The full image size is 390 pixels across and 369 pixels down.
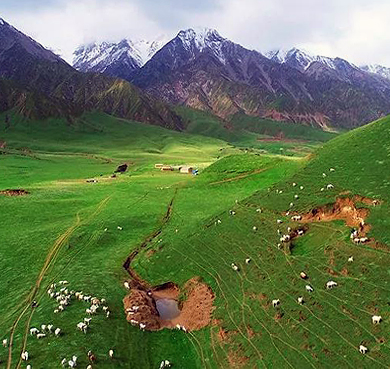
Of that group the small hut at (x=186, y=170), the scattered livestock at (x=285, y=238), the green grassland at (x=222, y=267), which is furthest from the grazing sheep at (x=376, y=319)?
the small hut at (x=186, y=170)

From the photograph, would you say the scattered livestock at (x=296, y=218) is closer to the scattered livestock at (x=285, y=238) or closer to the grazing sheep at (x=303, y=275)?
the scattered livestock at (x=285, y=238)

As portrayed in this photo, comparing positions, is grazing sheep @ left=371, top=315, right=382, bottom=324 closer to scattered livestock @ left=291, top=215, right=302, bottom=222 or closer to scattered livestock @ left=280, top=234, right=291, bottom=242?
scattered livestock @ left=280, top=234, right=291, bottom=242

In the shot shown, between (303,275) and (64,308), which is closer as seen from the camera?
(303,275)

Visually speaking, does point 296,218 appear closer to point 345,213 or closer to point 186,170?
point 345,213

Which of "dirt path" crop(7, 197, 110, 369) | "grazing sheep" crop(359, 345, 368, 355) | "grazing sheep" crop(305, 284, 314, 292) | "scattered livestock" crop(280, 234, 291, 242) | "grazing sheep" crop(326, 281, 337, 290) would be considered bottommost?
"dirt path" crop(7, 197, 110, 369)

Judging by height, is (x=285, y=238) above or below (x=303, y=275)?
above

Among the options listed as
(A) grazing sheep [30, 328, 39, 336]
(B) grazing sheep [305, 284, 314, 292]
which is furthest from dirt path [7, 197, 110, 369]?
(B) grazing sheep [305, 284, 314, 292]

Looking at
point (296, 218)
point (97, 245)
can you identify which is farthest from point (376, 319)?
point (97, 245)
